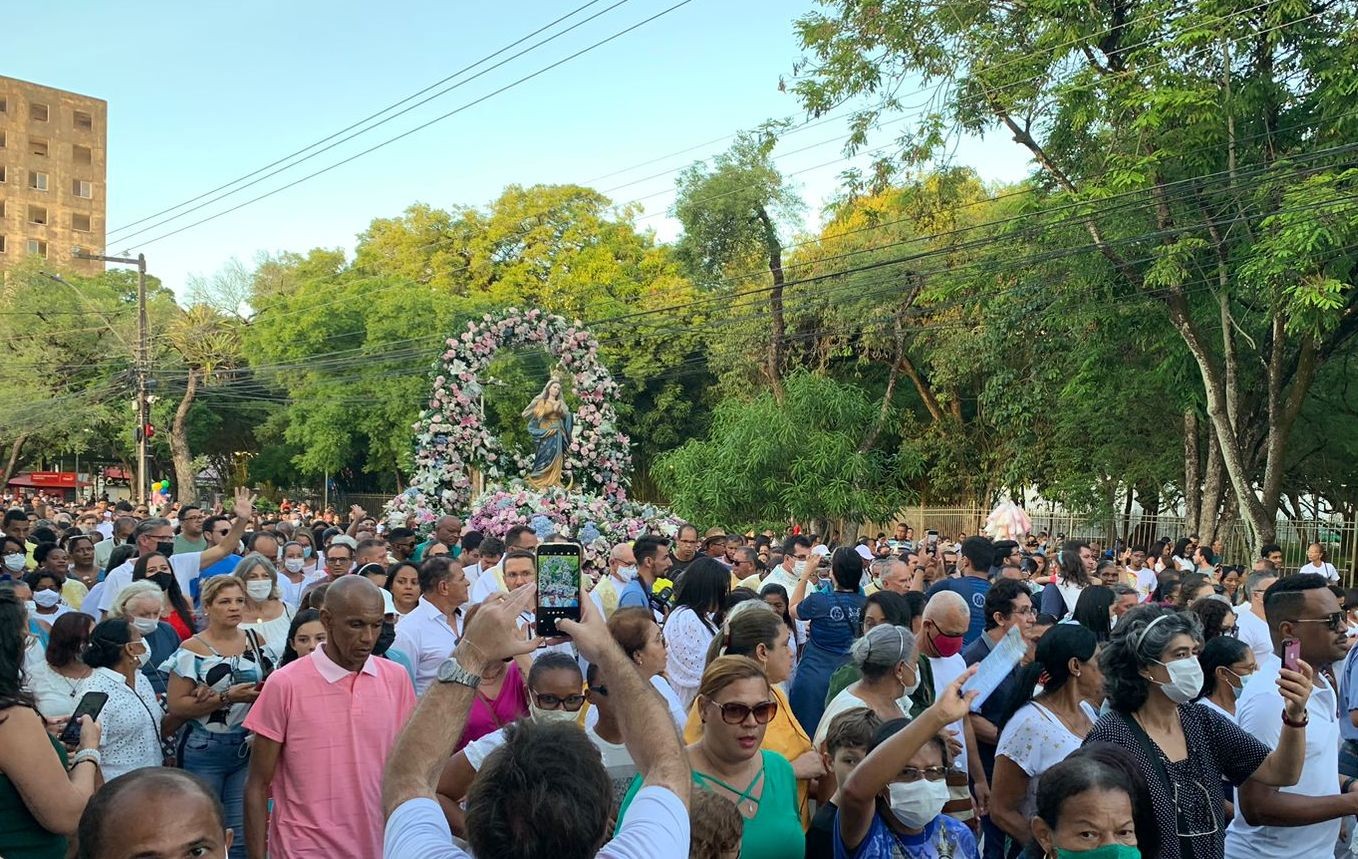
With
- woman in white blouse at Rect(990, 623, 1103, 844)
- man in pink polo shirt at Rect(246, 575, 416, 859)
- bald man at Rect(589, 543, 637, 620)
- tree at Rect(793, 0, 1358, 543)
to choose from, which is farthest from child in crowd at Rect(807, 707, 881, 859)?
tree at Rect(793, 0, 1358, 543)

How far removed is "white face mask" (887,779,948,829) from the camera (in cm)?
386

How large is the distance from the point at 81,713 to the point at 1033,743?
3.35 metres

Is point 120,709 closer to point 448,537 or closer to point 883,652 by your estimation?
point 883,652

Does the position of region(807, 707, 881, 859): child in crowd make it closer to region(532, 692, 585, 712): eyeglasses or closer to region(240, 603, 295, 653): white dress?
region(532, 692, 585, 712): eyeglasses

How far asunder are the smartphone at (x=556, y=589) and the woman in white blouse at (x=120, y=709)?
2.30 metres

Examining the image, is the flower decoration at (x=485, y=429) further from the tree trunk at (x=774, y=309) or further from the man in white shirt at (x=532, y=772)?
the man in white shirt at (x=532, y=772)

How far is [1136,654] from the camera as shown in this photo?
450 cm

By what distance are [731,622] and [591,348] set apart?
1625 cm

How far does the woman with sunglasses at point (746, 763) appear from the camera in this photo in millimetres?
3875

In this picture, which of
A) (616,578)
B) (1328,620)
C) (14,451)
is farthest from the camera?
(14,451)

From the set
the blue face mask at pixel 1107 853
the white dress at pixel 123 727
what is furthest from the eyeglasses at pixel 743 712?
the white dress at pixel 123 727

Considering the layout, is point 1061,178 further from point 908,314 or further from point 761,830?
point 761,830

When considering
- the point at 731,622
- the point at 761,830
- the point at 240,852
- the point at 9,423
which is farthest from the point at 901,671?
the point at 9,423

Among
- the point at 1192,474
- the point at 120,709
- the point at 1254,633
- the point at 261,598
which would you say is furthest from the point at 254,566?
the point at 1192,474
